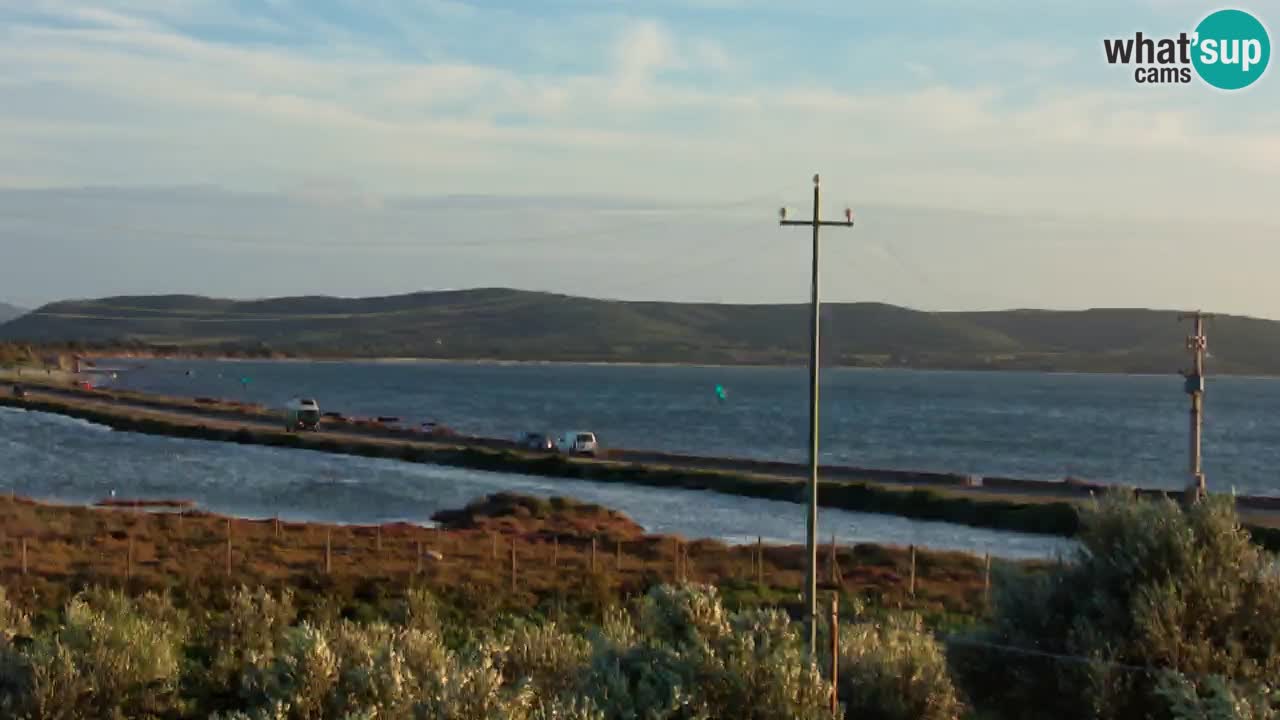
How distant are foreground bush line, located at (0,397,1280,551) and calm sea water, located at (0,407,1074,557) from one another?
1178 millimetres

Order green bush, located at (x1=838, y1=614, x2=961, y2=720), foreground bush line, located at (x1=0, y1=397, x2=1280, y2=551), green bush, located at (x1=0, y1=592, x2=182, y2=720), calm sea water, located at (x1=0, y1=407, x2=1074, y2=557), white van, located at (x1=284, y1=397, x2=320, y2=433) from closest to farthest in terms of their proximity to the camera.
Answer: green bush, located at (x1=0, y1=592, x2=182, y2=720), green bush, located at (x1=838, y1=614, x2=961, y2=720), calm sea water, located at (x1=0, y1=407, x2=1074, y2=557), foreground bush line, located at (x1=0, y1=397, x2=1280, y2=551), white van, located at (x1=284, y1=397, x2=320, y2=433)

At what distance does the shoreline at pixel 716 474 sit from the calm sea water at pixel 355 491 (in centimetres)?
130

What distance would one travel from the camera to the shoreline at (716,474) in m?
55.8

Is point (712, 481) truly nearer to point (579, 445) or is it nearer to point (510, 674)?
point (579, 445)

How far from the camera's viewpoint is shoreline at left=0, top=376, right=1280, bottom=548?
183ft

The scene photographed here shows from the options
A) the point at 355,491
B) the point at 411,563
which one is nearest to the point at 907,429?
the point at 355,491

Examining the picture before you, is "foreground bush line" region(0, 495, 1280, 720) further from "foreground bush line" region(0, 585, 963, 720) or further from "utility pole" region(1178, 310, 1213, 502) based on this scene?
"utility pole" region(1178, 310, 1213, 502)

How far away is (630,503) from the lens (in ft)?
206

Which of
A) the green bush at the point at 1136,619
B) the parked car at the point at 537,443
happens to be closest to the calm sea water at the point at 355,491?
the parked car at the point at 537,443

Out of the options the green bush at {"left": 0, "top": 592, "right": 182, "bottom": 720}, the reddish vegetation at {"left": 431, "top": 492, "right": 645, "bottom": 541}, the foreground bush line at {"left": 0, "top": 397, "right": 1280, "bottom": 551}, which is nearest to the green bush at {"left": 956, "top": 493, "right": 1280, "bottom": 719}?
the green bush at {"left": 0, "top": 592, "right": 182, "bottom": 720}

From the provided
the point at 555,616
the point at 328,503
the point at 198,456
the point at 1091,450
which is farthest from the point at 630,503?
the point at 1091,450

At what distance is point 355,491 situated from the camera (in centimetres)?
6306

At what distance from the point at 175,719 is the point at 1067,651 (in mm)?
8985

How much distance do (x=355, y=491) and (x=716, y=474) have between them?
16851 millimetres
